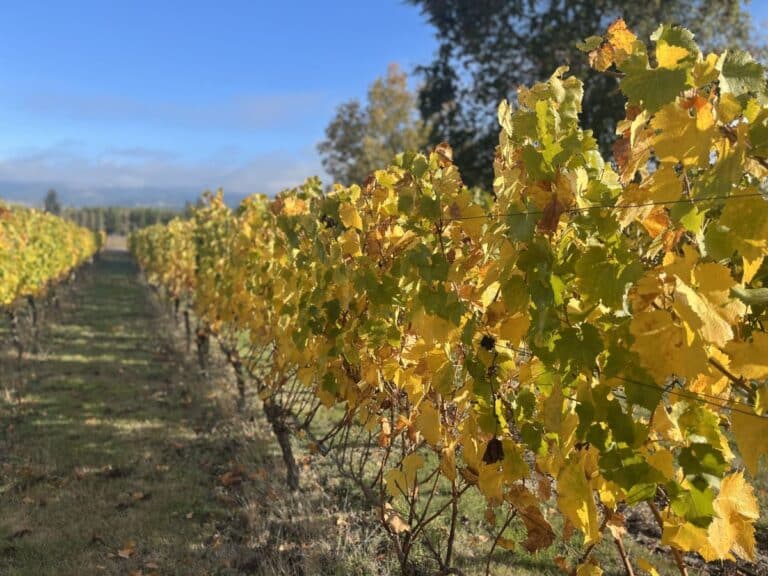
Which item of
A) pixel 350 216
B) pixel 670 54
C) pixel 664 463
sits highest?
pixel 670 54

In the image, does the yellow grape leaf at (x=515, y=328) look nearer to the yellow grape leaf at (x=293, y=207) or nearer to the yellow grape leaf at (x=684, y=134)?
the yellow grape leaf at (x=684, y=134)

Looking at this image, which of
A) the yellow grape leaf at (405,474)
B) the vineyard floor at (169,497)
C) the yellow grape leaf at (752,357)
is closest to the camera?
the yellow grape leaf at (752,357)

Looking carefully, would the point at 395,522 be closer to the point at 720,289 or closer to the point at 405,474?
the point at 405,474

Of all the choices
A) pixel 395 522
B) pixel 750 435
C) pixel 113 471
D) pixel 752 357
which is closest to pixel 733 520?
pixel 750 435

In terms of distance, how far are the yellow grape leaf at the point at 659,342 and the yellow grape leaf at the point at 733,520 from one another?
0.31m

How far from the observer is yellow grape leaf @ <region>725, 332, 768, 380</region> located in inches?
39.0

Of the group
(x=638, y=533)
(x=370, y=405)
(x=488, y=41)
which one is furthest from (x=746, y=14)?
(x=370, y=405)

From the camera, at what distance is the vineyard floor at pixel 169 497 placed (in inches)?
143

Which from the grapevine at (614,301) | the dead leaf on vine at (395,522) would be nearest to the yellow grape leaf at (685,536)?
the grapevine at (614,301)

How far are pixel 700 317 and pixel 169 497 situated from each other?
4979 mm

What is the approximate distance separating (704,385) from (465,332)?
0.57 m

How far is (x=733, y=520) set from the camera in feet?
3.85

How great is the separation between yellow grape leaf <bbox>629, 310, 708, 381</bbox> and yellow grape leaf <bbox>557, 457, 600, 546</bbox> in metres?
0.36

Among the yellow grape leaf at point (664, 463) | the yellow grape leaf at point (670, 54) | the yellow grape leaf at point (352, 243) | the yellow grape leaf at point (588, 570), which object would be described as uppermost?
the yellow grape leaf at point (670, 54)
